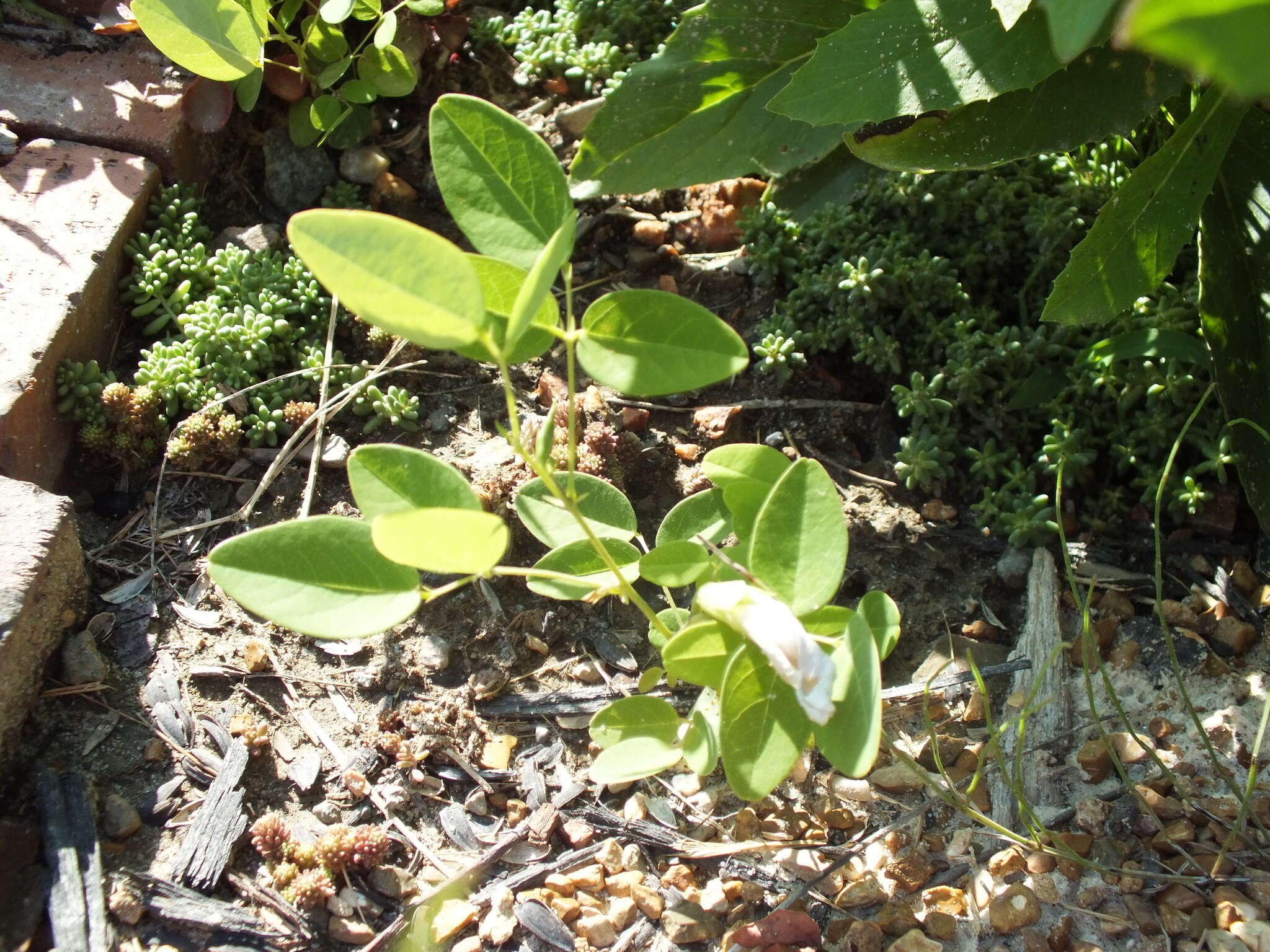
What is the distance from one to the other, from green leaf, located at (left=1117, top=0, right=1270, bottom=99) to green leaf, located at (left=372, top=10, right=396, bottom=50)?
1.91m

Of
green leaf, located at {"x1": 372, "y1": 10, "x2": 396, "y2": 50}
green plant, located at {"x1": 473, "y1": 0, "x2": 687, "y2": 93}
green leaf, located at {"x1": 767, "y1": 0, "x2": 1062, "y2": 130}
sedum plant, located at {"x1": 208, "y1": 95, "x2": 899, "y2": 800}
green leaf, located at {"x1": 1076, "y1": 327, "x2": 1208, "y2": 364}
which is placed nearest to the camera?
sedum plant, located at {"x1": 208, "y1": 95, "x2": 899, "y2": 800}

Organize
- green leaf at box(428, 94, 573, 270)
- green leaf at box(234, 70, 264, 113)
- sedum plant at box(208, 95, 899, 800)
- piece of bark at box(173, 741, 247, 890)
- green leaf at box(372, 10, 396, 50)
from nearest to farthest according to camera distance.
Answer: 1. sedum plant at box(208, 95, 899, 800)
2. green leaf at box(428, 94, 573, 270)
3. piece of bark at box(173, 741, 247, 890)
4. green leaf at box(372, 10, 396, 50)
5. green leaf at box(234, 70, 264, 113)

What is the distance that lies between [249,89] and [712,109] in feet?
3.50

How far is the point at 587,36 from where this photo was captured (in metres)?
2.51

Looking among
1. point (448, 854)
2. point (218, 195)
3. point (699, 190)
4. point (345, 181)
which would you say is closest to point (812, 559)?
point (448, 854)

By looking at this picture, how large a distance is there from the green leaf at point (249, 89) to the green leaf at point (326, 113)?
0.40ft

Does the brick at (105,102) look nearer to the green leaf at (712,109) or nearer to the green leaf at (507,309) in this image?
the green leaf at (712,109)

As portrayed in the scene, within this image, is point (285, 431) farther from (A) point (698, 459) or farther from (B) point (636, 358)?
(B) point (636, 358)

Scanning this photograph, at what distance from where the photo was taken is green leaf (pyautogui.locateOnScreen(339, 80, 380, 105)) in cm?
222

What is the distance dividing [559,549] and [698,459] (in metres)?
0.68

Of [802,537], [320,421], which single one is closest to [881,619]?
[802,537]

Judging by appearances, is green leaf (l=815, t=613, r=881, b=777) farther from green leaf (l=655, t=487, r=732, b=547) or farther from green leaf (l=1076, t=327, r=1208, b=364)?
green leaf (l=1076, t=327, r=1208, b=364)

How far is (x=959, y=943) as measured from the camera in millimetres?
1437

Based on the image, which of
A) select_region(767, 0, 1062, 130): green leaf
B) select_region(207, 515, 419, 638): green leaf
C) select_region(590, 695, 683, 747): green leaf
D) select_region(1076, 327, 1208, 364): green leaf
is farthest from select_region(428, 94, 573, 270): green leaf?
select_region(1076, 327, 1208, 364): green leaf
